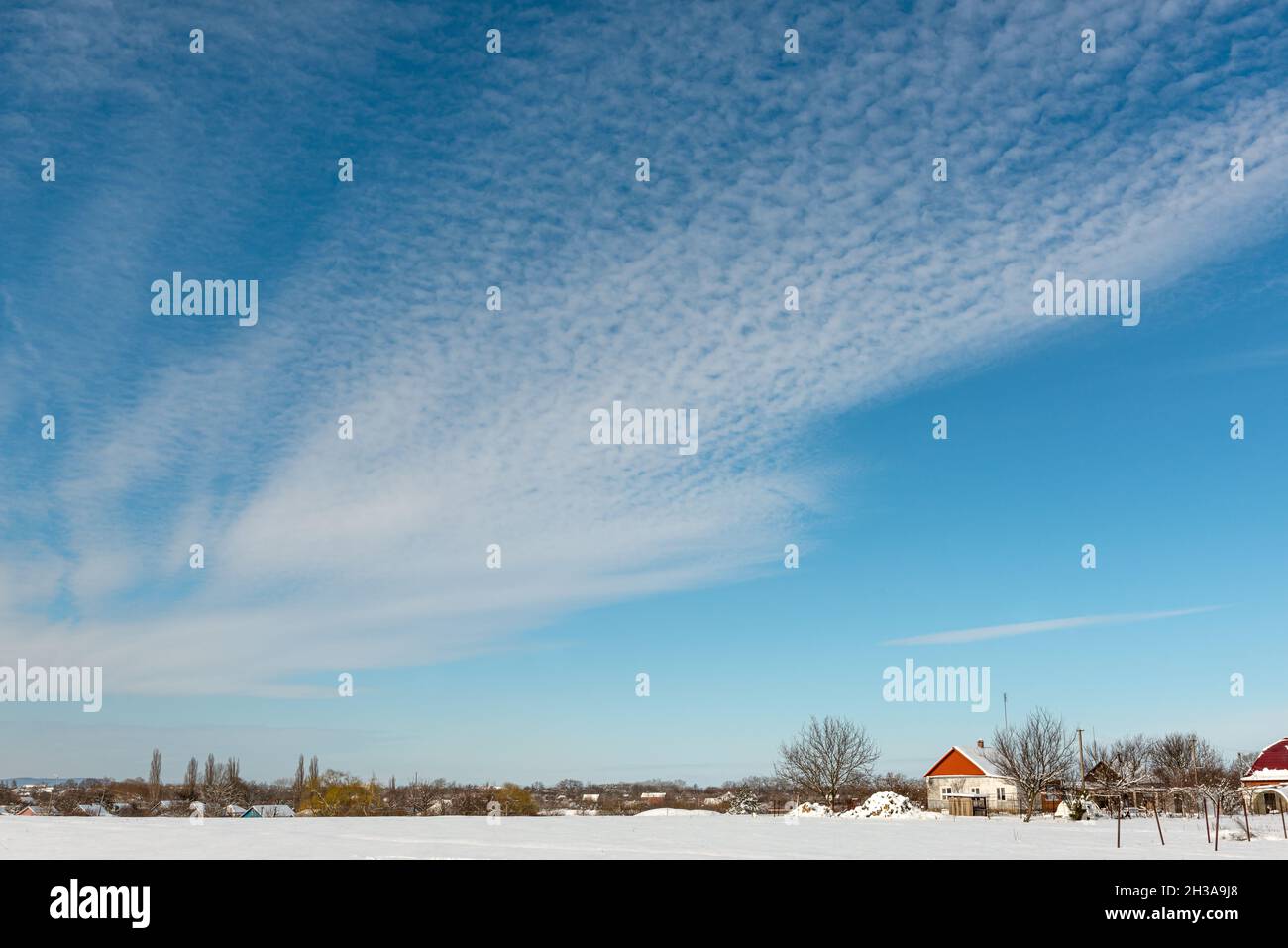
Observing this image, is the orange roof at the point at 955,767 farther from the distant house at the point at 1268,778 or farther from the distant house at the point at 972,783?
the distant house at the point at 1268,778

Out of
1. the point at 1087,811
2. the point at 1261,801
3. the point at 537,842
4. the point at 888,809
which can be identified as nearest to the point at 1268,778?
the point at 1261,801

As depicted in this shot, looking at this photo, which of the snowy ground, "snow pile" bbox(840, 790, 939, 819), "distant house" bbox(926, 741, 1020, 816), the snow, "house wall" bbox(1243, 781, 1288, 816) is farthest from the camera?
"distant house" bbox(926, 741, 1020, 816)

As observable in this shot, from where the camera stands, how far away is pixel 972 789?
232ft

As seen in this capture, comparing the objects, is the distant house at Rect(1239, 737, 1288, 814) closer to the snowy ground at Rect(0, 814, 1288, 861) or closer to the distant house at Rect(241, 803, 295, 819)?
the snowy ground at Rect(0, 814, 1288, 861)

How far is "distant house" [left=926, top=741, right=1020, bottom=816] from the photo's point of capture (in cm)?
6854

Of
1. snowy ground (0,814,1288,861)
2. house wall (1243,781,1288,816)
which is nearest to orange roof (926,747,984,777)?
house wall (1243,781,1288,816)

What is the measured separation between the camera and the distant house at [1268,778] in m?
64.0

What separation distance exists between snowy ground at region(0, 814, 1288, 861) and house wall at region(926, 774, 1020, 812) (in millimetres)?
41082

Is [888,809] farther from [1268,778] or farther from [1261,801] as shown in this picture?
[1268,778]

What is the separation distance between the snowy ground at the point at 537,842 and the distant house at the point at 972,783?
41.0m

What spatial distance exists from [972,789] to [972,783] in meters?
0.43
